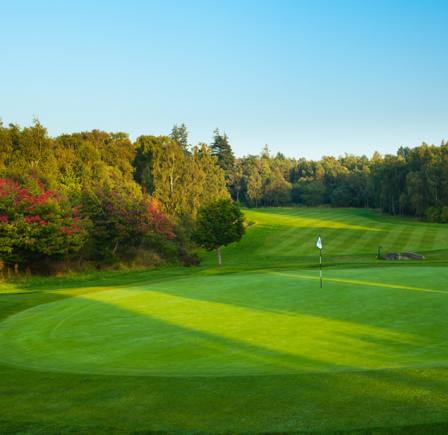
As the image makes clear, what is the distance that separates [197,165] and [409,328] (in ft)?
144

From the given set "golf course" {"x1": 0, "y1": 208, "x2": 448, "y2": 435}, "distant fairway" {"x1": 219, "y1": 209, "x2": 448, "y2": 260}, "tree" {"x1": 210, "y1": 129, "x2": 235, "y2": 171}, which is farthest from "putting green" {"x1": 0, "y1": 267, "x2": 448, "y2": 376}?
"tree" {"x1": 210, "y1": 129, "x2": 235, "y2": 171}

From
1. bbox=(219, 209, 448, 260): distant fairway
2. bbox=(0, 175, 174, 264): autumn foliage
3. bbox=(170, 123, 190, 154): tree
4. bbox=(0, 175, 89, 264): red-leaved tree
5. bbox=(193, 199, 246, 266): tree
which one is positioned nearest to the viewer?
bbox=(0, 175, 89, 264): red-leaved tree

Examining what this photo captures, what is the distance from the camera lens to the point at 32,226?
2147 centimetres

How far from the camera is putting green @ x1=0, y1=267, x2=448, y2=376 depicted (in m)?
7.36

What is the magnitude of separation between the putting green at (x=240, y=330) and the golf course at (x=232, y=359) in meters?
0.04

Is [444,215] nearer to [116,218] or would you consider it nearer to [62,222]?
[116,218]

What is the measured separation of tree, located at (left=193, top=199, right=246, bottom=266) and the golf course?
856 inches

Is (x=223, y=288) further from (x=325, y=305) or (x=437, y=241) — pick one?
(x=437, y=241)

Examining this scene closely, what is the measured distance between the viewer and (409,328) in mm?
9109

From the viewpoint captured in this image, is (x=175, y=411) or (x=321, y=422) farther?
(x=175, y=411)

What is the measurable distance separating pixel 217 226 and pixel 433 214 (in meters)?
44.8

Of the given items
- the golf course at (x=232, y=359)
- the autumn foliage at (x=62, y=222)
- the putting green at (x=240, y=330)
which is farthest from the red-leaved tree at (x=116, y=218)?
the putting green at (x=240, y=330)

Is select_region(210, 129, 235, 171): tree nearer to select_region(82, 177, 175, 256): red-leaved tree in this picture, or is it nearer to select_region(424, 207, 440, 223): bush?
select_region(424, 207, 440, 223): bush

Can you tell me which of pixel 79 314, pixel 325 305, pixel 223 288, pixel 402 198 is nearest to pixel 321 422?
pixel 325 305
